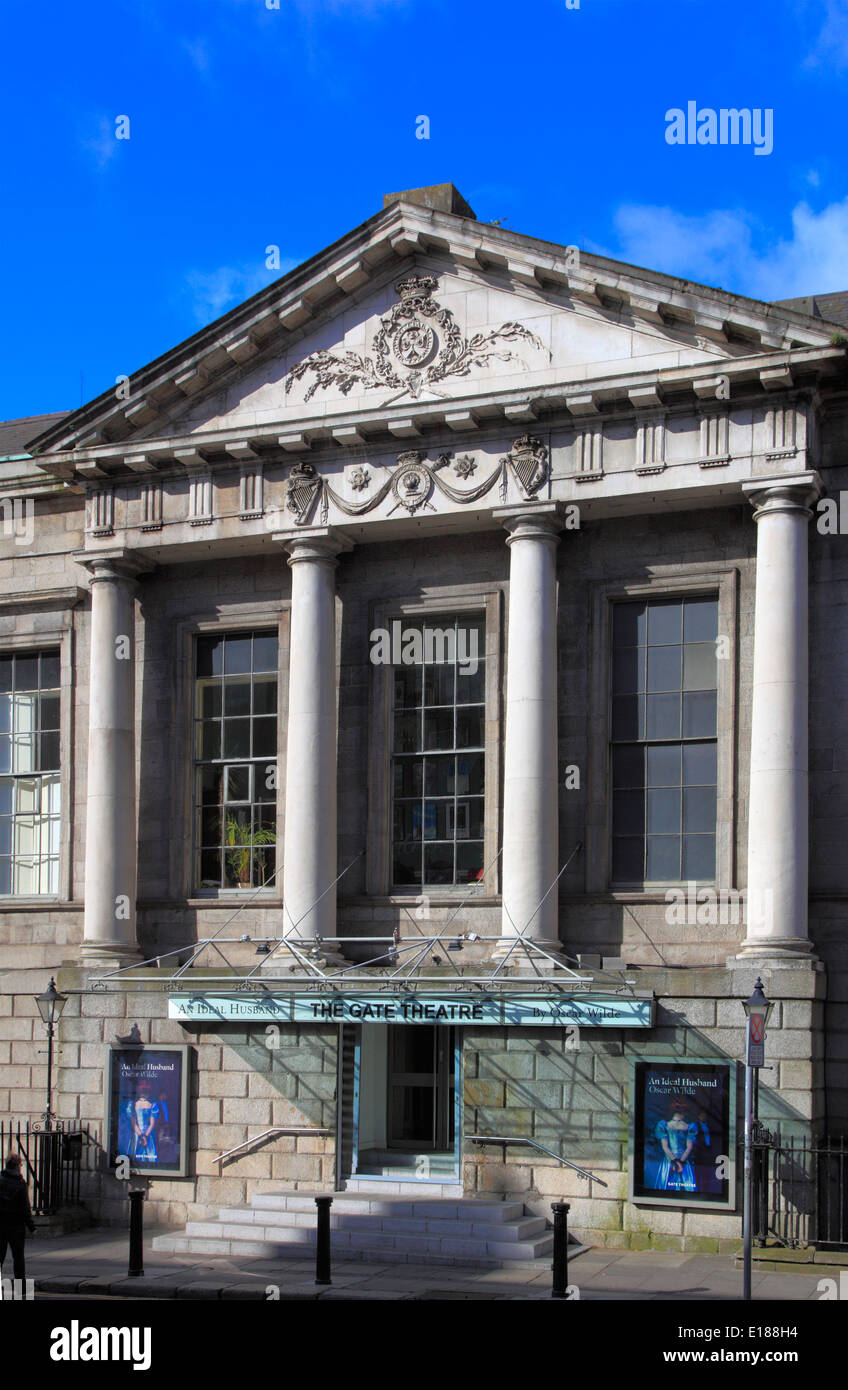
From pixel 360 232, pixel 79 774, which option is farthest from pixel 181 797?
pixel 360 232

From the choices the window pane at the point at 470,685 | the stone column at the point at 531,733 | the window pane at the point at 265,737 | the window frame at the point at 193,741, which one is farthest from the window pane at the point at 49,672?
the stone column at the point at 531,733

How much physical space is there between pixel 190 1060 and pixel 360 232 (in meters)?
11.9

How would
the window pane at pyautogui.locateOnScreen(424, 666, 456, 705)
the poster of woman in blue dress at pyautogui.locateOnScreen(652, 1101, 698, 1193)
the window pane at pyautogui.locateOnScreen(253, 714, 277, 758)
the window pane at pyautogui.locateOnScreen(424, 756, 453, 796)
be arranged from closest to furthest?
the poster of woman in blue dress at pyautogui.locateOnScreen(652, 1101, 698, 1193) < the window pane at pyautogui.locateOnScreen(424, 756, 453, 796) < the window pane at pyautogui.locateOnScreen(424, 666, 456, 705) < the window pane at pyautogui.locateOnScreen(253, 714, 277, 758)

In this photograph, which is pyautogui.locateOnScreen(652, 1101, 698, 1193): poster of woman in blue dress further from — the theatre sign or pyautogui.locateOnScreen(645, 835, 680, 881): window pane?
pyautogui.locateOnScreen(645, 835, 680, 881): window pane

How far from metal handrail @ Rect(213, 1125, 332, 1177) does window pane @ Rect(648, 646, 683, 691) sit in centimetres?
743

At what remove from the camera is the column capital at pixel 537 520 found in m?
22.6

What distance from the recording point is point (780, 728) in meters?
20.8

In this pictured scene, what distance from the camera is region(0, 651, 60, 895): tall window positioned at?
2689 centimetres

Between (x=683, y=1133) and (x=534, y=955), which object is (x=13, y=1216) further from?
(x=683, y=1133)

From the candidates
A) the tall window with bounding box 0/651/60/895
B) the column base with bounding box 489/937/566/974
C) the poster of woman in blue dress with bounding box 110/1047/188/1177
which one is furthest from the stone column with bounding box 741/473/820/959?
the tall window with bounding box 0/651/60/895

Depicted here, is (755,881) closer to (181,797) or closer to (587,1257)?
(587,1257)

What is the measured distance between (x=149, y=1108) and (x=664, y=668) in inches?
370

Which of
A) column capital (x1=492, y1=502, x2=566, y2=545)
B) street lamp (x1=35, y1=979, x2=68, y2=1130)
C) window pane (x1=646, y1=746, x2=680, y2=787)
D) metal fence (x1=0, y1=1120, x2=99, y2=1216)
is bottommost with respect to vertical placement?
metal fence (x1=0, y1=1120, x2=99, y2=1216)
